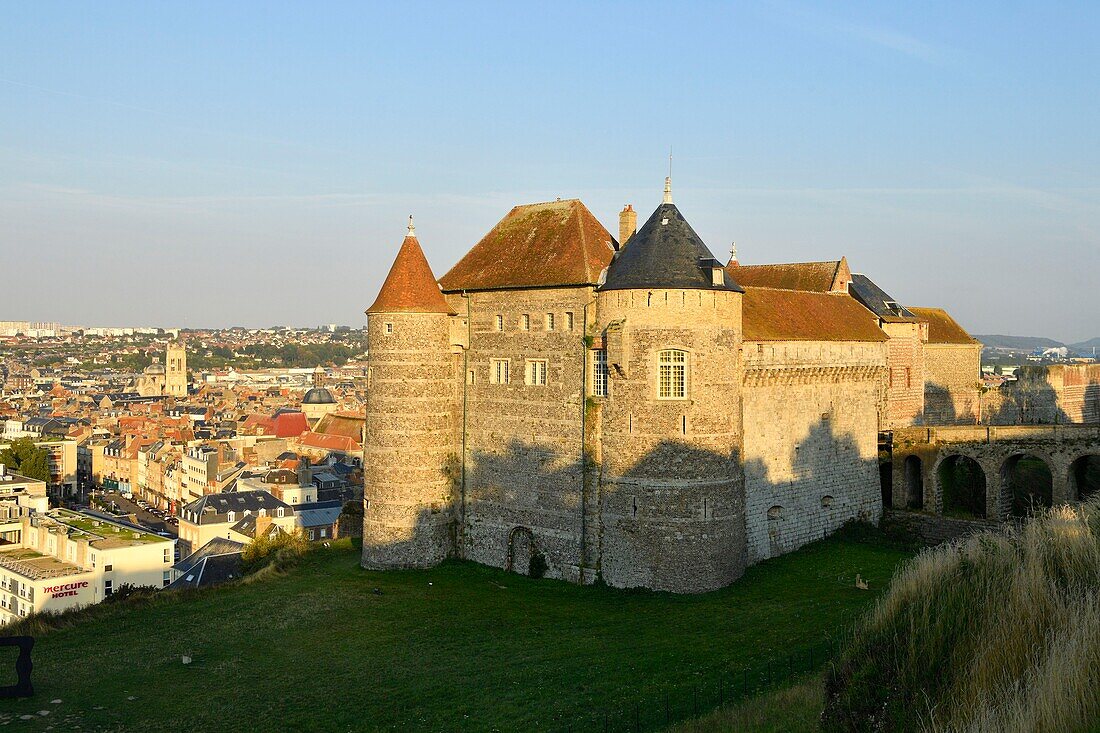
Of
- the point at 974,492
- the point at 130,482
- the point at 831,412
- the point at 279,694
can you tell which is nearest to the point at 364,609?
the point at 279,694

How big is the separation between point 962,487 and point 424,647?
25444 mm

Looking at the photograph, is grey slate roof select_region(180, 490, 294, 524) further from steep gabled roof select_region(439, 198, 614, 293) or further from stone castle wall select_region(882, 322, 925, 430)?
stone castle wall select_region(882, 322, 925, 430)

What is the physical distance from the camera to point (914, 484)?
1583 inches

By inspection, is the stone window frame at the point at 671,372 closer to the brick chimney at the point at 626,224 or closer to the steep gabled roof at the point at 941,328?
the brick chimney at the point at 626,224

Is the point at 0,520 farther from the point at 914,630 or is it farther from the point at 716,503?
the point at 914,630

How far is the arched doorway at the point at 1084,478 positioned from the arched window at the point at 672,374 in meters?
13.6

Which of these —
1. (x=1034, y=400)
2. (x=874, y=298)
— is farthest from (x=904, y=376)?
(x=1034, y=400)

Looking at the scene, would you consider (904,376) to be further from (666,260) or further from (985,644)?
(985,644)

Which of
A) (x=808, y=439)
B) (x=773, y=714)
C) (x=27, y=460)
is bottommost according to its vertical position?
(x=27, y=460)

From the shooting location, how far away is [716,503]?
98.8 feet

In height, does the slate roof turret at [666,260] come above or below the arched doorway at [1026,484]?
above

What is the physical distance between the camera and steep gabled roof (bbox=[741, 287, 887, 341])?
33.7 m

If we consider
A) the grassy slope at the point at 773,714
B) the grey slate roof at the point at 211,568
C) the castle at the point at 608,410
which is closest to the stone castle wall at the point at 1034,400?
the castle at the point at 608,410

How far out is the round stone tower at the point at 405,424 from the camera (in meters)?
34.6
